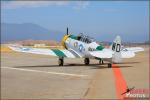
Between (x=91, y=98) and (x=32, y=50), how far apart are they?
14878mm

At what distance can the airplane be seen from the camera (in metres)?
22.8

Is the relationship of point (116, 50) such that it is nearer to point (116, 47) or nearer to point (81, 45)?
point (116, 47)

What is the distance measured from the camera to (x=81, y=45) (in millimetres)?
25891

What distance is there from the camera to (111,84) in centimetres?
1452

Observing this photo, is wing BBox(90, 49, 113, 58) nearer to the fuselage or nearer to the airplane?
the airplane

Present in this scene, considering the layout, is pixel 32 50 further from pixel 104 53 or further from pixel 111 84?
pixel 111 84

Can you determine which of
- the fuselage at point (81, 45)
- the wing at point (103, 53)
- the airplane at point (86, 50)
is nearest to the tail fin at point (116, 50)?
the airplane at point (86, 50)

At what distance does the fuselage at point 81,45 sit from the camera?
2456cm

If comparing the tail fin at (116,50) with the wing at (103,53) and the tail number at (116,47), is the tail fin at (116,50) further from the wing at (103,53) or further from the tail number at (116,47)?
the wing at (103,53)

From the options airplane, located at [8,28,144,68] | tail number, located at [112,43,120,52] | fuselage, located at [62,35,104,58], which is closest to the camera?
airplane, located at [8,28,144,68]

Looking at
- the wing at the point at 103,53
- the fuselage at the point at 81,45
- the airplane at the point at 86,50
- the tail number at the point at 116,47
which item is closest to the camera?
the wing at the point at 103,53

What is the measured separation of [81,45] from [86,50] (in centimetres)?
92

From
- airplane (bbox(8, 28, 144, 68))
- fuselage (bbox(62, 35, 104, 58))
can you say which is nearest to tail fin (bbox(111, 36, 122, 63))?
airplane (bbox(8, 28, 144, 68))

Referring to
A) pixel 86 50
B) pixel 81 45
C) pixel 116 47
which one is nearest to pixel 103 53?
pixel 116 47
